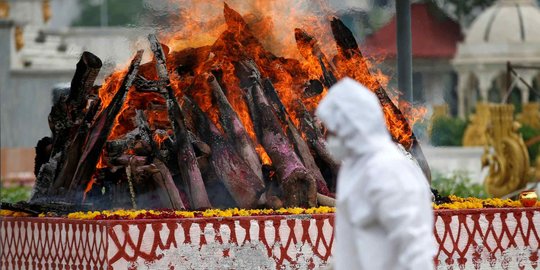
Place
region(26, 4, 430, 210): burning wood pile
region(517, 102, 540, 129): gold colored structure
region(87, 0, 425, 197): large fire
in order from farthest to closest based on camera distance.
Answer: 1. region(517, 102, 540, 129): gold colored structure
2. region(87, 0, 425, 197): large fire
3. region(26, 4, 430, 210): burning wood pile

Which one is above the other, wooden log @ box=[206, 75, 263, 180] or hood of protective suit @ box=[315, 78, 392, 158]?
wooden log @ box=[206, 75, 263, 180]

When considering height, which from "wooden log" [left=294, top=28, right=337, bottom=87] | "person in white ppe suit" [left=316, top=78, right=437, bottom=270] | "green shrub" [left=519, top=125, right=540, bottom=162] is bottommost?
"person in white ppe suit" [left=316, top=78, right=437, bottom=270]

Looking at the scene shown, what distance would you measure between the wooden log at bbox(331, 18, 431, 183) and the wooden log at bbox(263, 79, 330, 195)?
32.7 inches

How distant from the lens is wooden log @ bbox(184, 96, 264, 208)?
13133 millimetres

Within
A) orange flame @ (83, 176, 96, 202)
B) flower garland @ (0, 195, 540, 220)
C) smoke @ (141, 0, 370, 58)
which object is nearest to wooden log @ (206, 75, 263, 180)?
flower garland @ (0, 195, 540, 220)

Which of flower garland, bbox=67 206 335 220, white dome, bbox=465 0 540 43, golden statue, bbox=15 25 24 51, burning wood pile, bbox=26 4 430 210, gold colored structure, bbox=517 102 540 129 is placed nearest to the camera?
flower garland, bbox=67 206 335 220

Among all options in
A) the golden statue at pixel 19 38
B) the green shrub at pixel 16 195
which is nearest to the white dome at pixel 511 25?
the golden statue at pixel 19 38

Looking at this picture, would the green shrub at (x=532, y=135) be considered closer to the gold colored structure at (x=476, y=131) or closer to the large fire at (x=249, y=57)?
the gold colored structure at (x=476, y=131)

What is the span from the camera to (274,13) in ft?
48.0

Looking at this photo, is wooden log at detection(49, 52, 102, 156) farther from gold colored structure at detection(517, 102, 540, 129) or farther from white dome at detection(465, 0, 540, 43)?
white dome at detection(465, 0, 540, 43)

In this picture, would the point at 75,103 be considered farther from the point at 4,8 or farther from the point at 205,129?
the point at 4,8

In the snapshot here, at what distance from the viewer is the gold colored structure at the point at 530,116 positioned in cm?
3928

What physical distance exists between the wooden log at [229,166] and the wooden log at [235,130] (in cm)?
5

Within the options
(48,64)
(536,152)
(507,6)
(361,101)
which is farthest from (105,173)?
(507,6)
